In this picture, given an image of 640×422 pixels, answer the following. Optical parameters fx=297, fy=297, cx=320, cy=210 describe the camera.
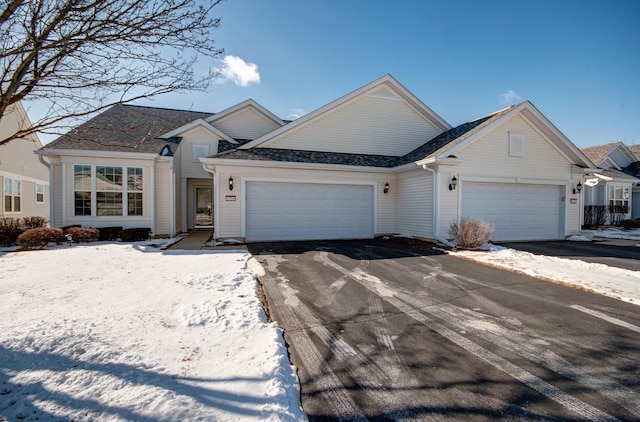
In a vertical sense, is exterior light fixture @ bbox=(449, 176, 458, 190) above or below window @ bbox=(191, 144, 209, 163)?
below

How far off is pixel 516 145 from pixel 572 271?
255 inches

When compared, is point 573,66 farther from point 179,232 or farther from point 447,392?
point 179,232

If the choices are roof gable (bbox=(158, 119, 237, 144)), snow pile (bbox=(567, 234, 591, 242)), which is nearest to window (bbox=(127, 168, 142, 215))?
roof gable (bbox=(158, 119, 237, 144))

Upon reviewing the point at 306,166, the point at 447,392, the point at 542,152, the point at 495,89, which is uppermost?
the point at 495,89

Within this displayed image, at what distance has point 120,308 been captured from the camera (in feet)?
13.9

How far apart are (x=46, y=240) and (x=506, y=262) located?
13895 mm

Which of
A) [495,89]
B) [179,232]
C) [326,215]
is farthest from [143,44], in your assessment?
[495,89]

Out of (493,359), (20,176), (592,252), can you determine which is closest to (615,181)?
(592,252)

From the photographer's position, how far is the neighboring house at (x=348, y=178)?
36.7 ft

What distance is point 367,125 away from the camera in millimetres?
13750

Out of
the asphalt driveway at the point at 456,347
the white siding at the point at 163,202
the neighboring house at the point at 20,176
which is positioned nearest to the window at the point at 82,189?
the white siding at the point at 163,202

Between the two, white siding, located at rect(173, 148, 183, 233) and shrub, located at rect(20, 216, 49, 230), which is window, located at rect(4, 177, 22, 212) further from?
white siding, located at rect(173, 148, 183, 233)

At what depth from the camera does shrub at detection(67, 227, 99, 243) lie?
33.9 ft

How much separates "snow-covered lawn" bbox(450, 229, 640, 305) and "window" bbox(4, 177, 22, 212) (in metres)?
21.0
